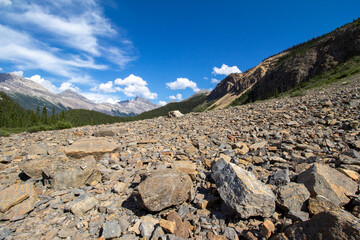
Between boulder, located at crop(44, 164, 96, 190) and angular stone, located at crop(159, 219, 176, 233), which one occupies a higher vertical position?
boulder, located at crop(44, 164, 96, 190)

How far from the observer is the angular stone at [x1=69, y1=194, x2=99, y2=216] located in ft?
12.4

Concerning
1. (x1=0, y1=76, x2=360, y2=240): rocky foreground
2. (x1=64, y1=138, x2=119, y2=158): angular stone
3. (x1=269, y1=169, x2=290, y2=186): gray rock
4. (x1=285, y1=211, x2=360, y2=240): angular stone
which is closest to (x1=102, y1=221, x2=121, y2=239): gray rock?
(x1=0, y1=76, x2=360, y2=240): rocky foreground

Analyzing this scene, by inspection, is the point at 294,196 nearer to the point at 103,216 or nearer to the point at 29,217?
the point at 103,216

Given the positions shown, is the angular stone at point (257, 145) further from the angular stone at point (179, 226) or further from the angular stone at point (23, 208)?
the angular stone at point (23, 208)

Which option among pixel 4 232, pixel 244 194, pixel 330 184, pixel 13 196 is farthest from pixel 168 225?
pixel 13 196

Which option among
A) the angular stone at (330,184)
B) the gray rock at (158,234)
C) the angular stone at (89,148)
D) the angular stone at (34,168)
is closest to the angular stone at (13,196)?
the angular stone at (34,168)

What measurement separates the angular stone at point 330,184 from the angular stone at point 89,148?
7081 mm

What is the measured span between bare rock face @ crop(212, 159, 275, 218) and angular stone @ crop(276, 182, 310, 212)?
185mm

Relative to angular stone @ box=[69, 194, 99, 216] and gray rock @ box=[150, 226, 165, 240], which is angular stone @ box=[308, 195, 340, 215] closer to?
gray rock @ box=[150, 226, 165, 240]

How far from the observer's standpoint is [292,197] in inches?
129

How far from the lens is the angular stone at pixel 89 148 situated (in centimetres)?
635

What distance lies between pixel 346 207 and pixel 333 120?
22.2ft

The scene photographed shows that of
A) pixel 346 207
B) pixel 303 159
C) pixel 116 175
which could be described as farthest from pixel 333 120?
pixel 116 175

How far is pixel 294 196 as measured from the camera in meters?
3.28
